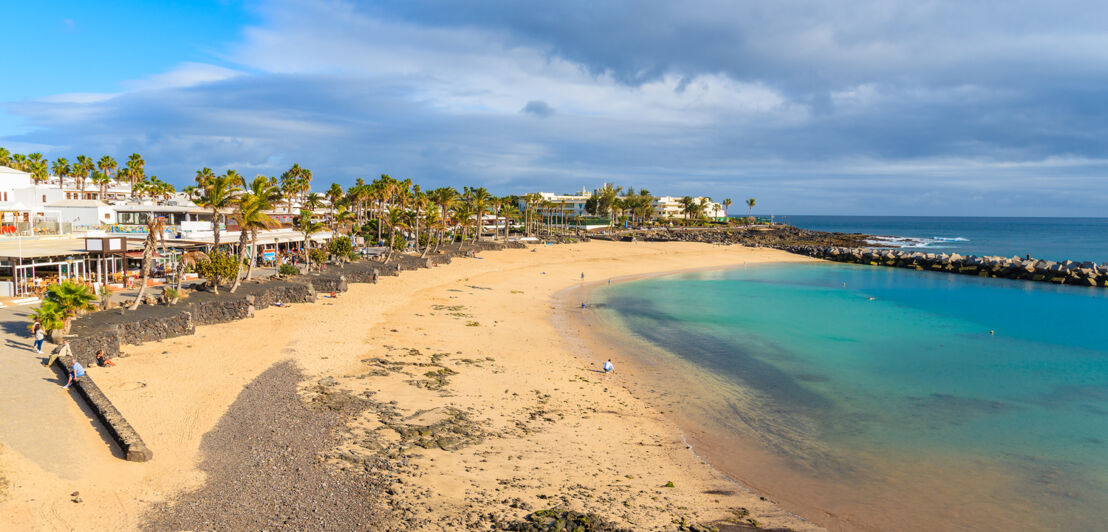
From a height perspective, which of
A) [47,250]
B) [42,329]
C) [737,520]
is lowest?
[737,520]

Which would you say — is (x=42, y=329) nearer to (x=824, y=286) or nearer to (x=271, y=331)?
(x=271, y=331)

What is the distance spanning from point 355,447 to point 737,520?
8.64 meters

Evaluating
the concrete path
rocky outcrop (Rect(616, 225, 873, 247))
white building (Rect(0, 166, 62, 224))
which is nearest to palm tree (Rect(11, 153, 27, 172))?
white building (Rect(0, 166, 62, 224))

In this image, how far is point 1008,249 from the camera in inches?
4173

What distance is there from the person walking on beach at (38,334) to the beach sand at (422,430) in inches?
93.0

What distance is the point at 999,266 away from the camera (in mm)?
65750

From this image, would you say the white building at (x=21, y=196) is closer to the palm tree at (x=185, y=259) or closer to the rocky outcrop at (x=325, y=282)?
the palm tree at (x=185, y=259)

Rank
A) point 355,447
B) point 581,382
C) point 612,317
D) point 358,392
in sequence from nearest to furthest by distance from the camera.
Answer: point 355,447 → point 358,392 → point 581,382 → point 612,317

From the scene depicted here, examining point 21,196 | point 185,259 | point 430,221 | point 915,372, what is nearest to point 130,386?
point 185,259

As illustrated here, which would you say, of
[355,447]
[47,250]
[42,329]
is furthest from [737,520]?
[47,250]

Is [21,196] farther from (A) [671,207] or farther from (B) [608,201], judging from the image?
(A) [671,207]

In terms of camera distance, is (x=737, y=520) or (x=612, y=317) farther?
(x=612, y=317)

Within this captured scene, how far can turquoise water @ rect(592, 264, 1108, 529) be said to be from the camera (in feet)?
51.1

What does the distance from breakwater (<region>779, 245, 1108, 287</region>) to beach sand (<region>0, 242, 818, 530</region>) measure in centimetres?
6259
